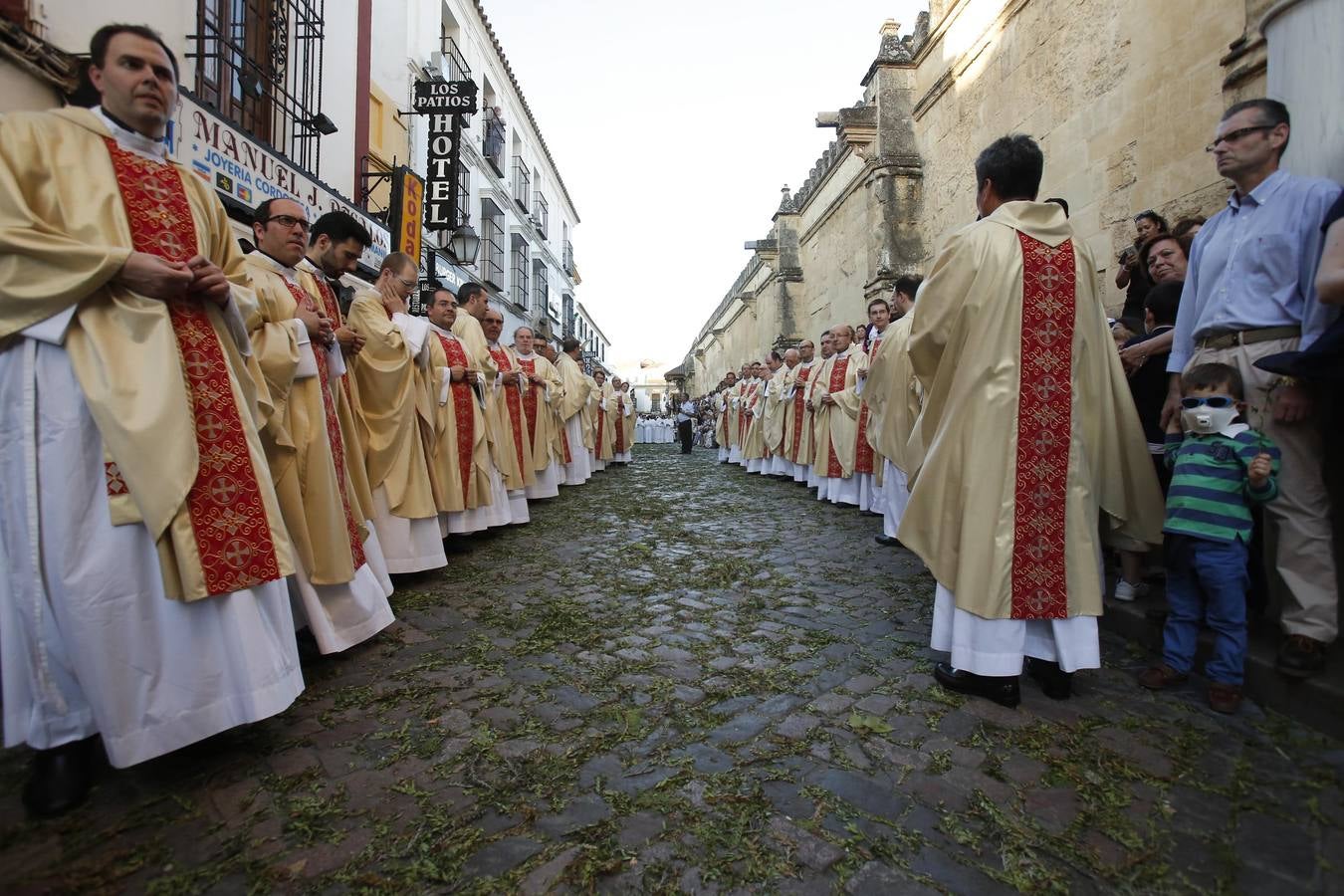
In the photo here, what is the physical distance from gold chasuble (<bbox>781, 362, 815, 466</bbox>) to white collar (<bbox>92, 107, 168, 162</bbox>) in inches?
313

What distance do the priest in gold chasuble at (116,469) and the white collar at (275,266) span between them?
2.64ft

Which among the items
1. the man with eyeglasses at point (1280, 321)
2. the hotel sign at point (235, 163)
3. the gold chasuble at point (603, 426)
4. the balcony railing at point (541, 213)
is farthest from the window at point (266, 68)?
the balcony railing at point (541, 213)

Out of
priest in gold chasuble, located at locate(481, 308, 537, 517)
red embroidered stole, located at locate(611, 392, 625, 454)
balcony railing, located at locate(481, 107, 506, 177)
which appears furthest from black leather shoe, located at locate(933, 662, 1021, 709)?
balcony railing, located at locate(481, 107, 506, 177)

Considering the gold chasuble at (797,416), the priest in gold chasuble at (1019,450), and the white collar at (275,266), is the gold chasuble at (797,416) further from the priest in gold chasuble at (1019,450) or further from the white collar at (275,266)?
the white collar at (275,266)

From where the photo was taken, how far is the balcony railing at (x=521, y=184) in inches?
903

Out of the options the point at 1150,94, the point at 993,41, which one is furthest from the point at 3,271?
the point at 993,41

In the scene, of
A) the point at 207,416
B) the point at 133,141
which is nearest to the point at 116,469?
the point at 207,416

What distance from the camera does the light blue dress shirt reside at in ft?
8.10

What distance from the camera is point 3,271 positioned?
189 cm

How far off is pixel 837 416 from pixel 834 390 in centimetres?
42

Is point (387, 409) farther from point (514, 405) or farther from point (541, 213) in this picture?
point (541, 213)

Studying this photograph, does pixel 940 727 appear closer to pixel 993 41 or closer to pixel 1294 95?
pixel 1294 95

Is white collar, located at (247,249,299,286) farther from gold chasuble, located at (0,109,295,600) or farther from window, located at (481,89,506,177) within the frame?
window, located at (481,89,506,177)

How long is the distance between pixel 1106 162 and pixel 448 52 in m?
13.7
